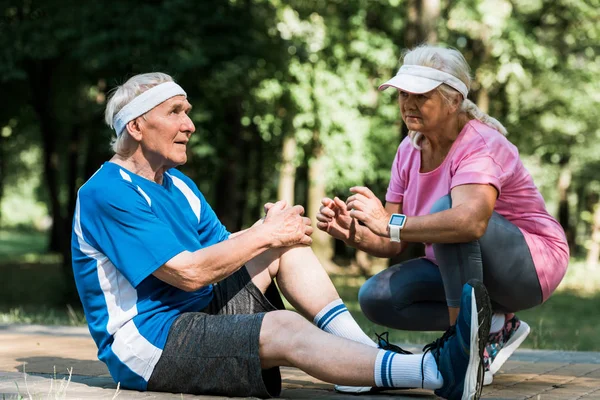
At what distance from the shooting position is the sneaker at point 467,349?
3.52 metres

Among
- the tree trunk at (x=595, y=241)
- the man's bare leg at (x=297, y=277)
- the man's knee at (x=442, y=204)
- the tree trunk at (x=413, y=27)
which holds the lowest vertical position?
the tree trunk at (x=595, y=241)

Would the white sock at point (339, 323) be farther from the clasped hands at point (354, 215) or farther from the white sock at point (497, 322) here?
the white sock at point (497, 322)

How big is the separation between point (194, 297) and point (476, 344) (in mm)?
1348

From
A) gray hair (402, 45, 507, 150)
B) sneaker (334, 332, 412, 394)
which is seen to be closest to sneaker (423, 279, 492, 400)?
sneaker (334, 332, 412, 394)

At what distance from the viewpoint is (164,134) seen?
4211 millimetres

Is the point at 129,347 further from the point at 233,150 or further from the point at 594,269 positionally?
the point at 594,269

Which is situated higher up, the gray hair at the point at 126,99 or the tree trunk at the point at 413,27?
the tree trunk at the point at 413,27

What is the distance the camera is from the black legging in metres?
4.33

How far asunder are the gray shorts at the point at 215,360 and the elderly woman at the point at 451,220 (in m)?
0.93

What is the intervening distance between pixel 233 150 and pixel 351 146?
→ 540 cm

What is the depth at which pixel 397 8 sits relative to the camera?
68.6ft

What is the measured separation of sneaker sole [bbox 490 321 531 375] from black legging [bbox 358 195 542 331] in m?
0.19

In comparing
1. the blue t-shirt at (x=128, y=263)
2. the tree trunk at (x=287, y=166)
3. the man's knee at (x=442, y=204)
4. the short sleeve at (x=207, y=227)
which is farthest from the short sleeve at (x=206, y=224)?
the tree trunk at (x=287, y=166)

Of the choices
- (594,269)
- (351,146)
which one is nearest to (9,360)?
(351,146)
